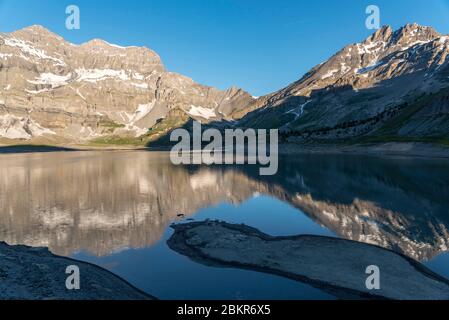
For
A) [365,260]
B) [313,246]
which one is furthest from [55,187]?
[365,260]

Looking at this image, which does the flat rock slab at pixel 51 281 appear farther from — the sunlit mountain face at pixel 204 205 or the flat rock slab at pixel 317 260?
the flat rock slab at pixel 317 260

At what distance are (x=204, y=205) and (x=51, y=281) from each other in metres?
37.7

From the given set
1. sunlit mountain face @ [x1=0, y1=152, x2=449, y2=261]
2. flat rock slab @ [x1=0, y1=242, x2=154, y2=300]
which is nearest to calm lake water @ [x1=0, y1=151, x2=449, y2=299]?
sunlit mountain face @ [x1=0, y1=152, x2=449, y2=261]

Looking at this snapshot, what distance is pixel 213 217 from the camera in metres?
53.3

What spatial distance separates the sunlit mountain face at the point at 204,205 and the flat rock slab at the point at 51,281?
17.8 feet

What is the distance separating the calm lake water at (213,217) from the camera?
2975cm

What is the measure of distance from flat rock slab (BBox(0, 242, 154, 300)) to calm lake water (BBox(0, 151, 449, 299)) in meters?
1.79

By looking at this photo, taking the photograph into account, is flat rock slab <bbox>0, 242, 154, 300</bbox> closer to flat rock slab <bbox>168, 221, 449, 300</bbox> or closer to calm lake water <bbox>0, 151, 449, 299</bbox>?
calm lake water <bbox>0, 151, 449, 299</bbox>

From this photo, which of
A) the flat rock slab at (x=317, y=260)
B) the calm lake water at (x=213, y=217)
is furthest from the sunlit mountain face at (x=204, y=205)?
the flat rock slab at (x=317, y=260)

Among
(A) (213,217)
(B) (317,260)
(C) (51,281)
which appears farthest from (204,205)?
(C) (51,281)

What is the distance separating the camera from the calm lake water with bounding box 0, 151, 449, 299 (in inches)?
1171

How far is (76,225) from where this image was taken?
49125 mm
